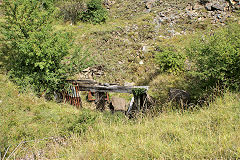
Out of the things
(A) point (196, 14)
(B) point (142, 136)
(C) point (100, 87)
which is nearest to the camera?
(B) point (142, 136)

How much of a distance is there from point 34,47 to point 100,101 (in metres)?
3.94

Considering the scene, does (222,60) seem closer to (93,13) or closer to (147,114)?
(147,114)

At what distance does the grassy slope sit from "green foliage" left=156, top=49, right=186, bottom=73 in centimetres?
579

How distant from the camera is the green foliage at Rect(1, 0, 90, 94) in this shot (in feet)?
23.4

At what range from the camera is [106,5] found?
74.8 ft

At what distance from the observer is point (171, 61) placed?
1031cm

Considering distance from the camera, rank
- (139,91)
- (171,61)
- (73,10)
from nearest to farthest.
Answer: (139,91)
(171,61)
(73,10)

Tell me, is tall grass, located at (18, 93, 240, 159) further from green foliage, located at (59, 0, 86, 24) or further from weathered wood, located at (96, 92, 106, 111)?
green foliage, located at (59, 0, 86, 24)

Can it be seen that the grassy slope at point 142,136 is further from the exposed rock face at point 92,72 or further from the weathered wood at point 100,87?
the exposed rock face at point 92,72

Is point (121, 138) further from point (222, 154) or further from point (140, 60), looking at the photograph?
point (140, 60)

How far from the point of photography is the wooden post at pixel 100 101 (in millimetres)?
8155

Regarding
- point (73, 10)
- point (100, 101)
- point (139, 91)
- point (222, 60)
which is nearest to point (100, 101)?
point (100, 101)

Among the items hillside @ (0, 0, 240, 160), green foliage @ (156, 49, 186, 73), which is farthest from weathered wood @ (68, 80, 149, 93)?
green foliage @ (156, 49, 186, 73)

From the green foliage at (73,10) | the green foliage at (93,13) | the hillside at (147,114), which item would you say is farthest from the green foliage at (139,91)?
the green foliage at (73,10)
